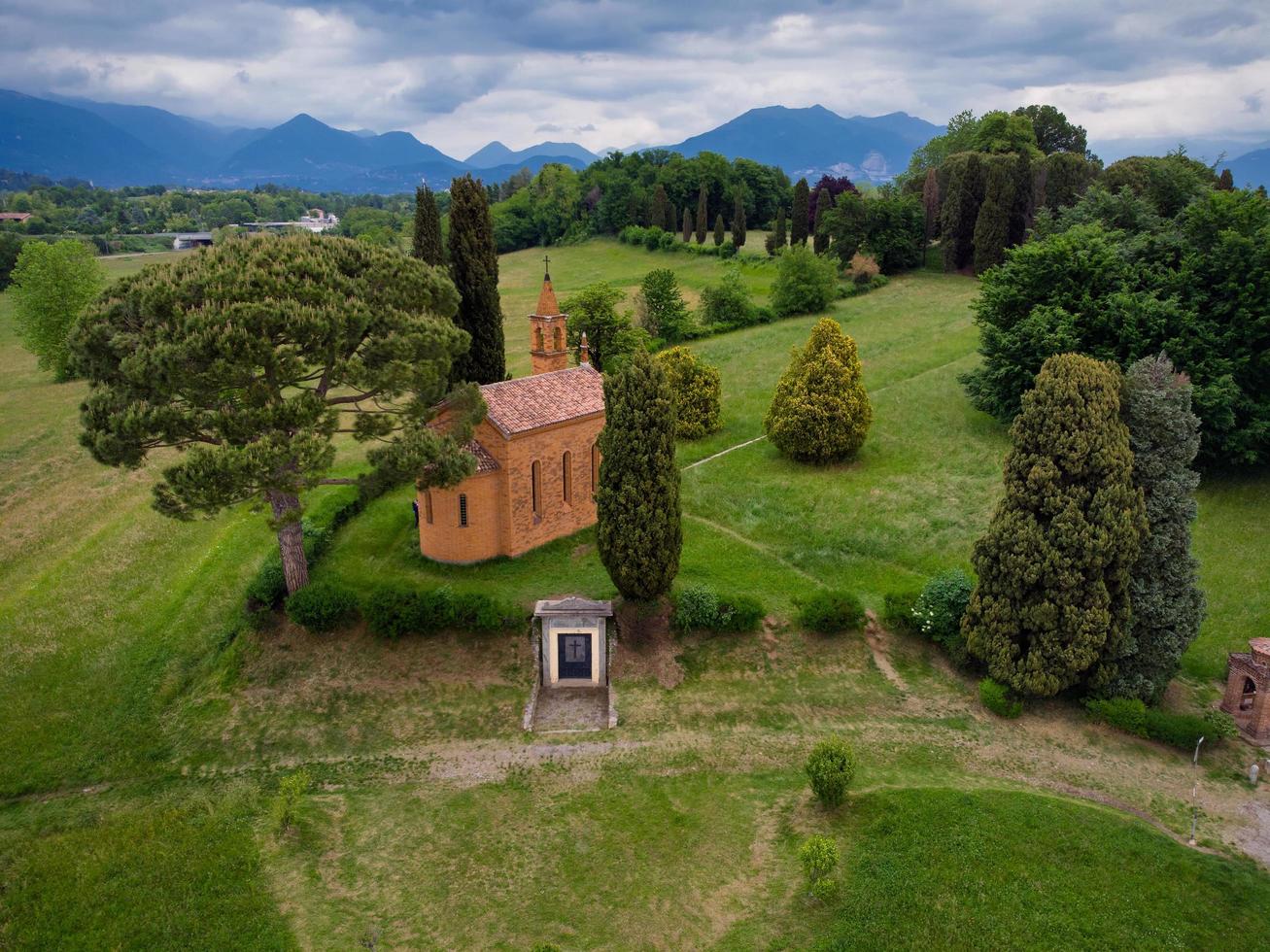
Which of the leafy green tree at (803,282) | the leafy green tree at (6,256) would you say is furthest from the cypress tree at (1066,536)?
the leafy green tree at (6,256)

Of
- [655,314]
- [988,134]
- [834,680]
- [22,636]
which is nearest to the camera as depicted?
[834,680]

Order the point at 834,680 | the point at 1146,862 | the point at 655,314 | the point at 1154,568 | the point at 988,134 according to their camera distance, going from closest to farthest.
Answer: the point at 1146,862, the point at 1154,568, the point at 834,680, the point at 655,314, the point at 988,134

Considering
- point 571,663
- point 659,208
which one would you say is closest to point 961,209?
point 659,208

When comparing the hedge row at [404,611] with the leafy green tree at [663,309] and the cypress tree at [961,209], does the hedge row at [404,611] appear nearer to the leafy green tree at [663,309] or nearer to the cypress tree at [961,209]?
the leafy green tree at [663,309]

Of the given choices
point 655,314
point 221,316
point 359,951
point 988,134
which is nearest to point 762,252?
point 988,134

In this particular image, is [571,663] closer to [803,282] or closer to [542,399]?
[542,399]

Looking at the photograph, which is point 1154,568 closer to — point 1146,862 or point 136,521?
point 1146,862

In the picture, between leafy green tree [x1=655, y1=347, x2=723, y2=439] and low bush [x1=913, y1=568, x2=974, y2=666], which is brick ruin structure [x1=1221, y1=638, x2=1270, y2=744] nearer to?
low bush [x1=913, y1=568, x2=974, y2=666]
